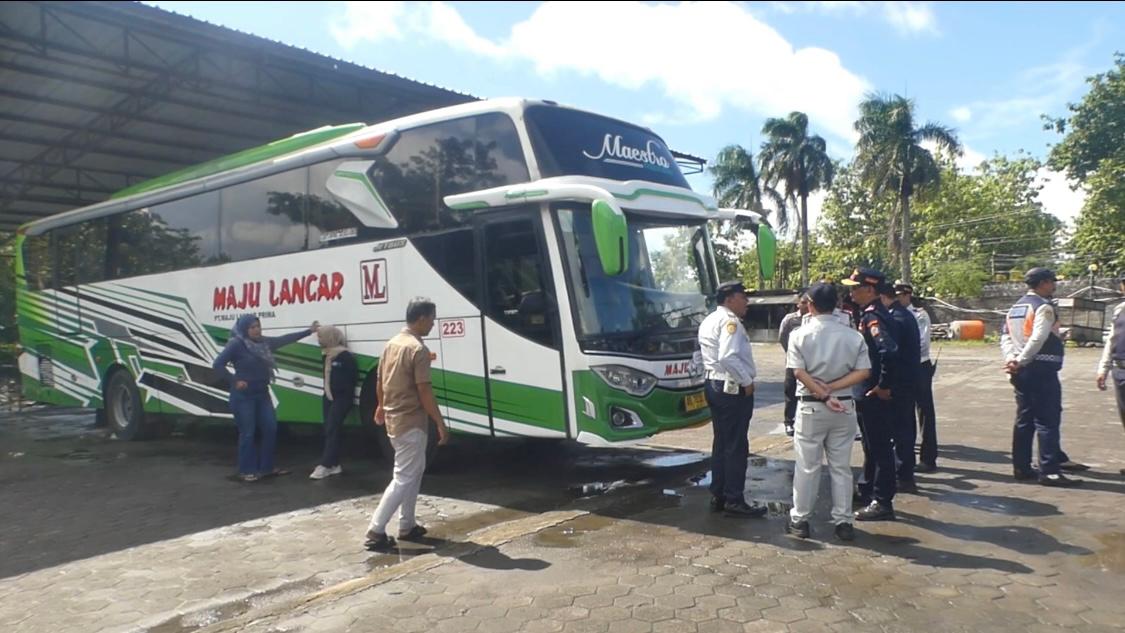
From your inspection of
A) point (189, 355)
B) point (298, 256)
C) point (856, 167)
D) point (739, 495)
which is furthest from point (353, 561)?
point (856, 167)

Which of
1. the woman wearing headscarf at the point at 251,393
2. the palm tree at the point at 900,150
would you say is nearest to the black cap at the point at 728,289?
the woman wearing headscarf at the point at 251,393

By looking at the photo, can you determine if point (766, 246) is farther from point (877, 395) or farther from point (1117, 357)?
point (1117, 357)

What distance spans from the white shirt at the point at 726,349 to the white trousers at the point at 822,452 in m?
0.56

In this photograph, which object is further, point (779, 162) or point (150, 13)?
point (779, 162)

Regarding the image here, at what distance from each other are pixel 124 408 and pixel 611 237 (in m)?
9.67

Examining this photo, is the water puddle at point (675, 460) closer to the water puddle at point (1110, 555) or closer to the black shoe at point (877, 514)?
the black shoe at point (877, 514)

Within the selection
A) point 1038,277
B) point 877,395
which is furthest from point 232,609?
point 1038,277

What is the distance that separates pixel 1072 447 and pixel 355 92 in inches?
591

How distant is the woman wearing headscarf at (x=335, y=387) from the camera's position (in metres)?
8.24

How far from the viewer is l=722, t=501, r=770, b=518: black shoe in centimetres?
603

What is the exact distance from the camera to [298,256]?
9000mm

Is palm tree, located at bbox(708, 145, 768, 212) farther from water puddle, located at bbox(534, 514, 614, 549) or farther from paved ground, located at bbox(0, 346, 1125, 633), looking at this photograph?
water puddle, located at bbox(534, 514, 614, 549)

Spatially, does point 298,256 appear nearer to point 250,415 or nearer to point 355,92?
point 250,415

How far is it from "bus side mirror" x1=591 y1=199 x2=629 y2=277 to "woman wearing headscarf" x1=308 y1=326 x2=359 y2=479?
11.7 ft
